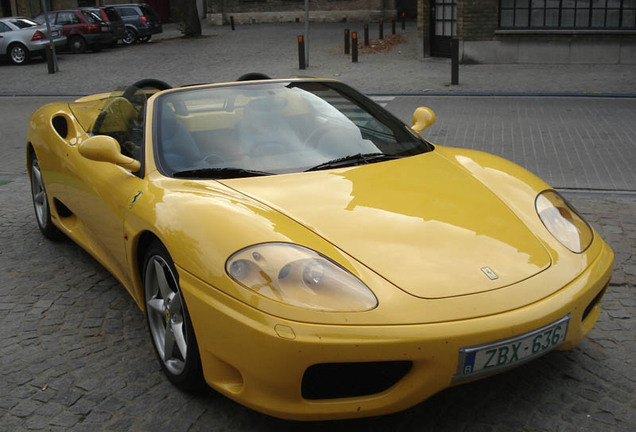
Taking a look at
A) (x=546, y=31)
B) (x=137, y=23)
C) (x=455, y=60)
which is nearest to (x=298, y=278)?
(x=455, y=60)

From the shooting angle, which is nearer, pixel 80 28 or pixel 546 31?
pixel 546 31

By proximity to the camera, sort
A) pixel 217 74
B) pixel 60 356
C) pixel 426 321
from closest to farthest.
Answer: pixel 426 321
pixel 60 356
pixel 217 74

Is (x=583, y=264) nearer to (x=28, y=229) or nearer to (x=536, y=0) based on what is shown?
(x=28, y=229)

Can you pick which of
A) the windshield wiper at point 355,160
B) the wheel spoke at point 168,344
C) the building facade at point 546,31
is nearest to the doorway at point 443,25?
the building facade at point 546,31

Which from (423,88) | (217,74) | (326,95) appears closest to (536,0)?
(423,88)

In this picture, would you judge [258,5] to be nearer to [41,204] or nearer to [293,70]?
[293,70]

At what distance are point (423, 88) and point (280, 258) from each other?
12.3 m

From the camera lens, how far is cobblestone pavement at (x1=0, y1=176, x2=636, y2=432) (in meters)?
2.94

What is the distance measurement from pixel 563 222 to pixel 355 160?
1063 mm

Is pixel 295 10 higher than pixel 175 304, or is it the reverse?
pixel 175 304

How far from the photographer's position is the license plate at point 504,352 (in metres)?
2.57

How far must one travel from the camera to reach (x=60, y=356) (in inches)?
144

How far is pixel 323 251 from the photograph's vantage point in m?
2.83

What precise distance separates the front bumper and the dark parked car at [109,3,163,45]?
93.1 ft
